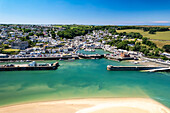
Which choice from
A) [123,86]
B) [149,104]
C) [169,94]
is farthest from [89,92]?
[169,94]

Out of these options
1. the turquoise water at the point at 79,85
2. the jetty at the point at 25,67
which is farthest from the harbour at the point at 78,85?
the jetty at the point at 25,67

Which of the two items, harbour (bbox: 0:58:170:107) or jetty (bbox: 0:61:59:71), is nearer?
harbour (bbox: 0:58:170:107)

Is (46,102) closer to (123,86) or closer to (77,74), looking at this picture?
(77,74)

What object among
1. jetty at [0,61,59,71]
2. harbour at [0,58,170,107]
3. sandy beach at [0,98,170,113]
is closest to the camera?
sandy beach at [0,98,170,113]

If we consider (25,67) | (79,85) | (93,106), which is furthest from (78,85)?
(25,67)

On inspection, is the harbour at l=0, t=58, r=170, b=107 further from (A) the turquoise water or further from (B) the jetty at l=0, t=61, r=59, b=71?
(B) the jetty at l=0, t=61, r=59, b=71

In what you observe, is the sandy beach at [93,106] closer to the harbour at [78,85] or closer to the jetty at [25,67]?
the harbour at [78,85]

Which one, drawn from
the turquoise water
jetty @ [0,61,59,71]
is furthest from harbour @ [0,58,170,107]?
jetty @ [0,61,59,71]

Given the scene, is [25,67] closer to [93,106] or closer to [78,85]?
[78,85]
